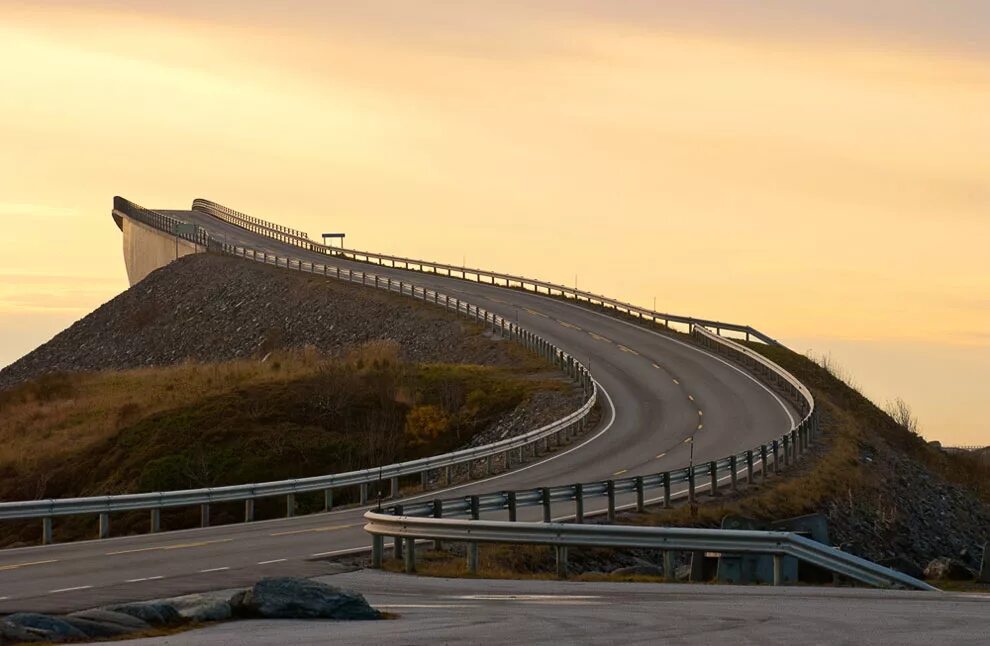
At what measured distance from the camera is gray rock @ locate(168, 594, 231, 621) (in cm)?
1602

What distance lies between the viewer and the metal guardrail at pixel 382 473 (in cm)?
2799

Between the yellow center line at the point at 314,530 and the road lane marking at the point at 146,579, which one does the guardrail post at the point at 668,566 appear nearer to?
the road lane marking at the point at 146,579

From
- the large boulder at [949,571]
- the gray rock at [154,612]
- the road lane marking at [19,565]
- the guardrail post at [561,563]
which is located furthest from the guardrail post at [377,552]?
the large boulder at [949,571]

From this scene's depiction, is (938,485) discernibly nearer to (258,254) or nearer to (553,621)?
(553,621)

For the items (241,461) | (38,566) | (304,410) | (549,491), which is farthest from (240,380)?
(38,566)

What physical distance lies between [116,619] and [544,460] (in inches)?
1086

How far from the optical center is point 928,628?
13766 millimetres

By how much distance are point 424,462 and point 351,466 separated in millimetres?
14216

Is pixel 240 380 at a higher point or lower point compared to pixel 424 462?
higher

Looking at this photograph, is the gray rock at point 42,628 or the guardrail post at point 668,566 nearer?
the gray rock at point 42,628

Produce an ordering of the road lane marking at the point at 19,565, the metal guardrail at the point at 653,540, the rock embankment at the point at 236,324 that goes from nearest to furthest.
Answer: the metal guardrail at the point at 653,540, the road lane marking at the point at 19,565, the rock embankment at the point at 236,324

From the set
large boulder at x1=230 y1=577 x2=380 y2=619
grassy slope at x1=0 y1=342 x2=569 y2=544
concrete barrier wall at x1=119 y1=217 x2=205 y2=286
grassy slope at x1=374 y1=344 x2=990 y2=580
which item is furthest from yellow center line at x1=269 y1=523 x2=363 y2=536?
concrete barrier wall at x1=119 y1=217 x2=205 y2=286

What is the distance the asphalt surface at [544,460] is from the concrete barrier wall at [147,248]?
2259cm

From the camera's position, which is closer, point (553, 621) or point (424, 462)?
point (553, 621)
